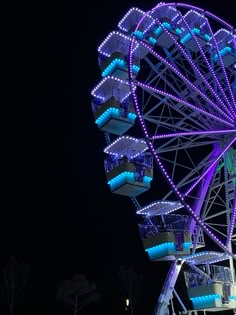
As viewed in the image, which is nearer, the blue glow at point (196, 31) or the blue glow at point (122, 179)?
the blue glow at point (122, 179)

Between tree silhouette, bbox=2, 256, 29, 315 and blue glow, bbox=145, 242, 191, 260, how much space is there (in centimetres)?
2493

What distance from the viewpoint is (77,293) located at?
46.8 metres

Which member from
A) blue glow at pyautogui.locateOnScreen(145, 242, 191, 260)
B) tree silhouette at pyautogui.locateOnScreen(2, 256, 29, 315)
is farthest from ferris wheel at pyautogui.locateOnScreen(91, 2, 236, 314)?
tree silhouette at pyautogui.locateOnScreen(2, 256, 29, 315)

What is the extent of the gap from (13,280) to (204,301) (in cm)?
2571

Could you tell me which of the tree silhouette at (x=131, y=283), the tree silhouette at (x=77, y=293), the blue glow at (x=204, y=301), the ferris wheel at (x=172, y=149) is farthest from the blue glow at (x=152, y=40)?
the tree silhouette at (x=131, y=283)

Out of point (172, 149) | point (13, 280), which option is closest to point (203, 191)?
point (172, 149)

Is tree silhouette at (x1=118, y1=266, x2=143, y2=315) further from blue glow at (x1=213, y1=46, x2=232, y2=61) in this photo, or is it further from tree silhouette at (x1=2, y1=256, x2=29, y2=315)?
blue glow at (x1=213, y1=46, x2=232, y2=61)

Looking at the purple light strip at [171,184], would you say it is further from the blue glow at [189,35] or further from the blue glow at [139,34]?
the blue glow at [189,35]

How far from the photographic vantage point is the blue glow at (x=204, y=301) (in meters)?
18.7

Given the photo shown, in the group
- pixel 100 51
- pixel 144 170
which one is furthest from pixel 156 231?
pixel 100 51

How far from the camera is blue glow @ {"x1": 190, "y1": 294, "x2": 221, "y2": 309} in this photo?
18.7 meters

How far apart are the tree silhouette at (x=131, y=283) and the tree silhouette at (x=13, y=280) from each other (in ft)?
36.5

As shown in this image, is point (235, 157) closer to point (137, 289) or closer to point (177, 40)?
point (177, 40)

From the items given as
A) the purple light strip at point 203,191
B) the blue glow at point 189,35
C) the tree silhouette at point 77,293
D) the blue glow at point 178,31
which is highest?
the blue glow at point 178,31
